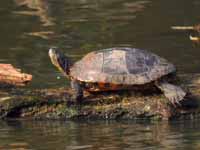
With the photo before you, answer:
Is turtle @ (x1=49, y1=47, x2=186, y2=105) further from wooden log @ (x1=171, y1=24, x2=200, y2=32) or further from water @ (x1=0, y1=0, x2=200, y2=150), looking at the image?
wooden log @ (x1=171, y1=24, x2=200, y2=32)

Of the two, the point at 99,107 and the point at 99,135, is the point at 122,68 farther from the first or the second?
the point at 99,135

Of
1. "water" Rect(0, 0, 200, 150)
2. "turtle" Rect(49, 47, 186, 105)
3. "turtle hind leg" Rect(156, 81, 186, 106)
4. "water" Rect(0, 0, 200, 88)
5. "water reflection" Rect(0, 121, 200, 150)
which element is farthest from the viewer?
"water" Rect(0, 0, 200, 88)

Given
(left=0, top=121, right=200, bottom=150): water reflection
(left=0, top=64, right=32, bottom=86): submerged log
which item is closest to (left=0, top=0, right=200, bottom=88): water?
(left=0, top=64, right=32, bottom=86): submerged log

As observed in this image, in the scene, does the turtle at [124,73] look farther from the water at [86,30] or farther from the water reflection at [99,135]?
the water at [86,30]

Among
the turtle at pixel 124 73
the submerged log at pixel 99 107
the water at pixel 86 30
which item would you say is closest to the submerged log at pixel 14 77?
the water at pixel 86 30

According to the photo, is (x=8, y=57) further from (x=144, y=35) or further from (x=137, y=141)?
(x=137, y=141)

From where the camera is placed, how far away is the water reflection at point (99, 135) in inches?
277

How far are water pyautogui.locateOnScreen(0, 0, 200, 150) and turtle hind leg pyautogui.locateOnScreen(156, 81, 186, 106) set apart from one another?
0.28 metres

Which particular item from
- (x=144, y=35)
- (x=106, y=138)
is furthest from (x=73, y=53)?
(x=106, y=138)

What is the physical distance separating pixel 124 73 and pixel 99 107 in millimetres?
434

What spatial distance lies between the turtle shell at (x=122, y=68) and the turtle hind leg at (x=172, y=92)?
12 centimetres

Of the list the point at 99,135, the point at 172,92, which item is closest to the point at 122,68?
the point at 172,92

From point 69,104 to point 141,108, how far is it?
2.45ft

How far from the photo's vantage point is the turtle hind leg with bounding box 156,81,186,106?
8.18 metres
